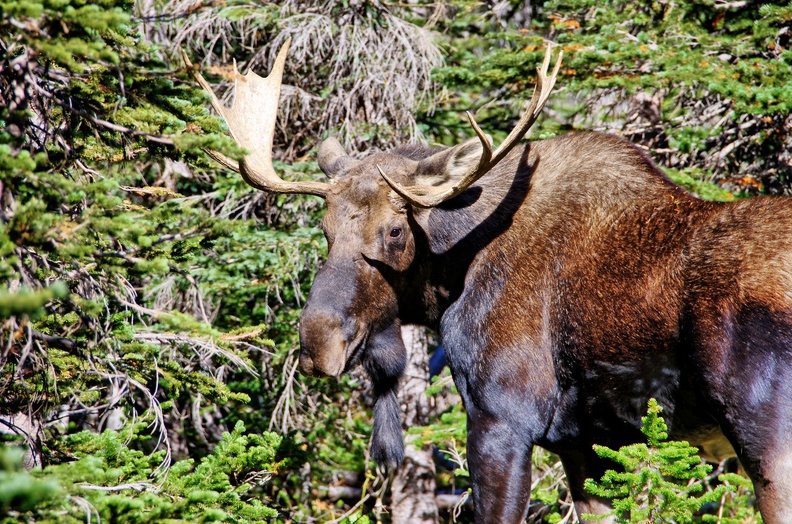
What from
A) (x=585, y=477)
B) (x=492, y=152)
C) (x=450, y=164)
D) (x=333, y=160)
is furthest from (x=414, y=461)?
(x=492, y=152)

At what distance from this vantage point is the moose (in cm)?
337

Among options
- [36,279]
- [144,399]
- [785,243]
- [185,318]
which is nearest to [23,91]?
[36,279]

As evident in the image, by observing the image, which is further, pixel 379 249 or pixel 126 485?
pixel 379 249

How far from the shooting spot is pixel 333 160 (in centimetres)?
527

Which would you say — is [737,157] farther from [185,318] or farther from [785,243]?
[185,318]

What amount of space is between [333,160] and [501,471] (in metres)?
2.50

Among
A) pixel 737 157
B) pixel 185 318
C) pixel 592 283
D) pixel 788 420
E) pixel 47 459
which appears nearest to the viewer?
pixel 185 318

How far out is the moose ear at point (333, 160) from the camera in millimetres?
5029

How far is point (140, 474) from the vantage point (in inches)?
145

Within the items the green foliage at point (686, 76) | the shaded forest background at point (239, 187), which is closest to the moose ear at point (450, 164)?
the shaded forest background at point (239, 187)

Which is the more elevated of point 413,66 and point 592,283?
point 413,66

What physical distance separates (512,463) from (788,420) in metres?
1.52

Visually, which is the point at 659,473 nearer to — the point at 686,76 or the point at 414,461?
the point at 686,76

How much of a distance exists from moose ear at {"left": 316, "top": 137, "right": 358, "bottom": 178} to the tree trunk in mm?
2275
